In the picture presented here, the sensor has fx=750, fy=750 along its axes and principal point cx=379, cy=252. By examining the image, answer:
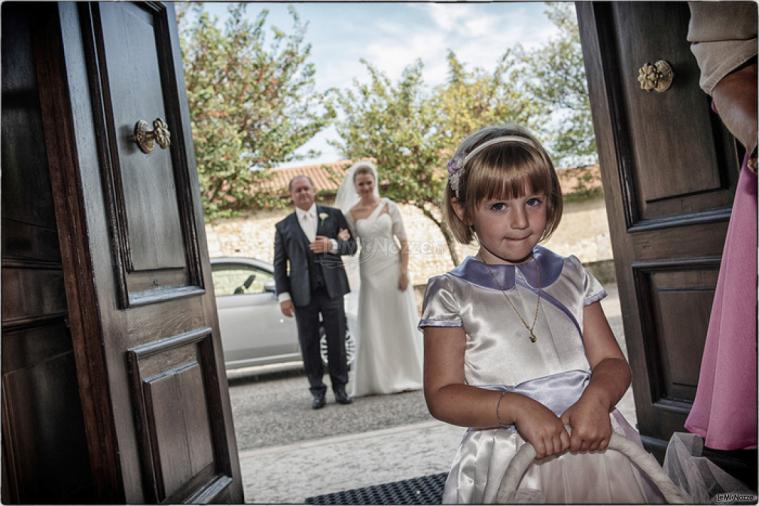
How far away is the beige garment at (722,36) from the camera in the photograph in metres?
1.48

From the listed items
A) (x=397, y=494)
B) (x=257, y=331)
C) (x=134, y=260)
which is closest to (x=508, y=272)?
(x=134, y=260)

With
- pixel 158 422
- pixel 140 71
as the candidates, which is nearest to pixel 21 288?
pixel 158 422

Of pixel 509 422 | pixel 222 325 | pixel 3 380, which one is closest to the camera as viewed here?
pixel 509 422

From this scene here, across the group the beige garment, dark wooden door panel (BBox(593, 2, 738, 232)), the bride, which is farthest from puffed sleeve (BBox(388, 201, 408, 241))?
the beige garment

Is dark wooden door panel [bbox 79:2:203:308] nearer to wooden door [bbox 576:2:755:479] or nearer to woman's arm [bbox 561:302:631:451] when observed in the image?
woman's arm [bbox 561:302:631:451]

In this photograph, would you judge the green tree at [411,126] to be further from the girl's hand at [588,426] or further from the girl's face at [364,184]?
the girl's hand at [588,426]

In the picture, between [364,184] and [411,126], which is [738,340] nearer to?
[364,184]

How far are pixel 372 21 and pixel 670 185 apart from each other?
15.2 meters

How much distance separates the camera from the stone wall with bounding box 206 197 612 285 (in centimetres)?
1476

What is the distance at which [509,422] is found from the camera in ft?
4.66

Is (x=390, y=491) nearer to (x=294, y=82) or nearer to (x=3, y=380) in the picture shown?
(x=3, y=380)

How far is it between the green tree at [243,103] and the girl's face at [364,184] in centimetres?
826

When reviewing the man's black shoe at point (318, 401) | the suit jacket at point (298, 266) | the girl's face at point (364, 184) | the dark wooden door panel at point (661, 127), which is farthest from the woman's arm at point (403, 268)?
the dark wooden door panel at point (661, 127)

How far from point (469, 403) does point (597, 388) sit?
25cm
